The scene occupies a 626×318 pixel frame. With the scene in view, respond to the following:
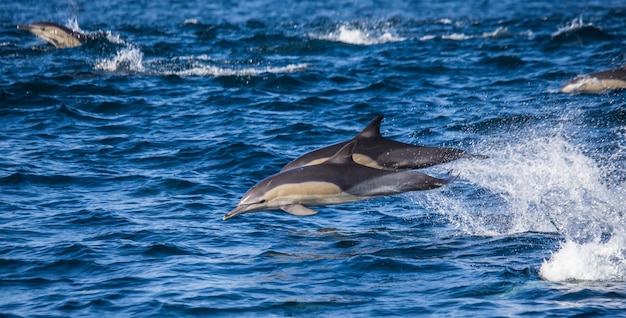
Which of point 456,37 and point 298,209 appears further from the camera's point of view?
→ point 456,37

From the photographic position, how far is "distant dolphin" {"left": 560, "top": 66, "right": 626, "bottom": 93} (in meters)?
21.1

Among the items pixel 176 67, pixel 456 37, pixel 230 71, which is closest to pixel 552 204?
pixel 230 71

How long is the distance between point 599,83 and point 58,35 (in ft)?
50.3

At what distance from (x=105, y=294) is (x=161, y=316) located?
90 cm

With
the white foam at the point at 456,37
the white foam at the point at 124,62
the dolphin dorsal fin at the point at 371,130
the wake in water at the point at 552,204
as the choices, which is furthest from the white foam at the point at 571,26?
the dolphin dorsal fin at the point at 371,130

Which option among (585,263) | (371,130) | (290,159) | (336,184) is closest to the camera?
(585,263)

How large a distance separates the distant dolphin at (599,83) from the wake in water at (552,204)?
195 inches

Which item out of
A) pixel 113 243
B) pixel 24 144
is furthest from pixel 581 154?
pixel 24 144

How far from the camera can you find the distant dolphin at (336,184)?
1200 centimetres

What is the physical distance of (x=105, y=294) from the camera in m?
10.2

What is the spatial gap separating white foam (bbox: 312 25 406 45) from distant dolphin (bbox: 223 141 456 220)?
1795 cm

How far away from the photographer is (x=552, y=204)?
13586mm

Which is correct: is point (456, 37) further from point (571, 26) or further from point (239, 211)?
point (239, 211)

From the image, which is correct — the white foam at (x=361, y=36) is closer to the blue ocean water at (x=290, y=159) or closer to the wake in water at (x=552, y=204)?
the blue ocean water at (x=290, y=159)
